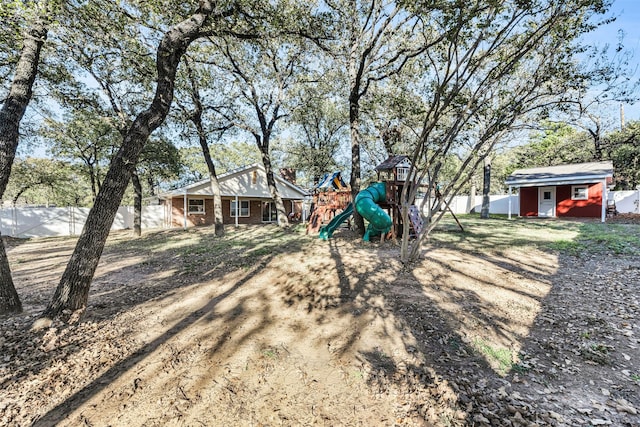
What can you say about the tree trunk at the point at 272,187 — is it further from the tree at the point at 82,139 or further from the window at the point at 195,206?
the window at the point at 195,206

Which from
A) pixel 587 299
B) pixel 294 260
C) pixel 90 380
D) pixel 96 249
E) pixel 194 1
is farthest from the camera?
pixel 294 260

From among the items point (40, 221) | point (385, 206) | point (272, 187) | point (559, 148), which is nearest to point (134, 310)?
point (385, 206)

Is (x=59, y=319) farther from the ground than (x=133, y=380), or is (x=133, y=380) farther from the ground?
(x=59, y=319)

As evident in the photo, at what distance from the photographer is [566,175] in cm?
1638

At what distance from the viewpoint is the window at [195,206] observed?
20352 mm

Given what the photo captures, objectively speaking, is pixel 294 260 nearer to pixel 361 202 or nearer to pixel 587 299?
pixel 361 202

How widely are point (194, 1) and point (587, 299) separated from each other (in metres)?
8.76

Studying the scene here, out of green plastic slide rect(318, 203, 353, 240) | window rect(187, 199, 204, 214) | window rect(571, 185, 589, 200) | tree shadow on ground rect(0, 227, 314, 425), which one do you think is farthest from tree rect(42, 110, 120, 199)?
window rect(571, 185, 589, 200)

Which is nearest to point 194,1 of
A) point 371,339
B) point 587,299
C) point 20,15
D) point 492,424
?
point 20,15

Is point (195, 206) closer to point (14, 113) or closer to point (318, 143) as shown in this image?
point (318, 143)

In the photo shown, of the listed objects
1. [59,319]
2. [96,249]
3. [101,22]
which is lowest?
[59,319]

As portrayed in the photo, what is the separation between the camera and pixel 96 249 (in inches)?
153

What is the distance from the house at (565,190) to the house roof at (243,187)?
1474 centimetres

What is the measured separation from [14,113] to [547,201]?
75.6ft
